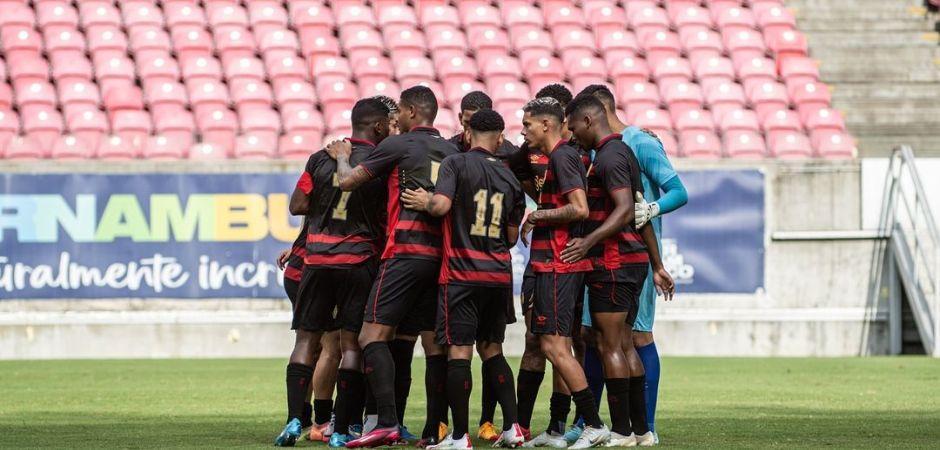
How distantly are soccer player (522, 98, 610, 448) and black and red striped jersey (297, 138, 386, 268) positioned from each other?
3.18 ft

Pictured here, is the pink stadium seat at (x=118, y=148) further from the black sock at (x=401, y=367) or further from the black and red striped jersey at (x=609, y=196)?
the black and red striped jersey at (x=609, y=196)

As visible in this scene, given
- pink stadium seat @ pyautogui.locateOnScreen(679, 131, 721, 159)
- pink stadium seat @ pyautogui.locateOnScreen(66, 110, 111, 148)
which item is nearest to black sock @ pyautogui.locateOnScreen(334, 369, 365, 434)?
pink stadium seat @ pyautogui.locateOnScreen(679, 131, 721, 159)

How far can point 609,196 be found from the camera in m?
8.25

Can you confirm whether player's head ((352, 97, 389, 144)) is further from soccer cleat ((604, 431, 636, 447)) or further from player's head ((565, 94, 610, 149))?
soccer cleat ((604, 431, 636, 447))

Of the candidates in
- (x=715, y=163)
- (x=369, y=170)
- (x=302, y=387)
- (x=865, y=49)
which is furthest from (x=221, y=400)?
(x=865, y=49)

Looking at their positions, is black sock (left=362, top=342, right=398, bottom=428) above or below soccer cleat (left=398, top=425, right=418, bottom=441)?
above

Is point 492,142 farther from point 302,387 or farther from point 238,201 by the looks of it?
point 238,201

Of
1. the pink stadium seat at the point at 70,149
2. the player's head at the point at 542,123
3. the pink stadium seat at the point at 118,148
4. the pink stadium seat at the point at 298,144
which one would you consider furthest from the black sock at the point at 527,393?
the pink stadium seat at the point at 70,149

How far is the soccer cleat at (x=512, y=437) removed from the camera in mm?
7984

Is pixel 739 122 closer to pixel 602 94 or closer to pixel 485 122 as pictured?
pixel 602 94

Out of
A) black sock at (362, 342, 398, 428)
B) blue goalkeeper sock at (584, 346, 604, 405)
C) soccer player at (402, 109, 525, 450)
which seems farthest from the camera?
blue goalkeeper sock at (584, 346, 604, 405)

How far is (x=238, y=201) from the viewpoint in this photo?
1638cm

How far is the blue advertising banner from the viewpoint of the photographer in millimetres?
16172

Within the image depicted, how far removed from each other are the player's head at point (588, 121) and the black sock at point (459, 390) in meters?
1.40
